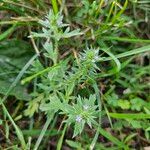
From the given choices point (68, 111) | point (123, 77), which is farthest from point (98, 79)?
point (68, 111)

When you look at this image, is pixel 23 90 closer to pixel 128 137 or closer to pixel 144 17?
pixel 128 137

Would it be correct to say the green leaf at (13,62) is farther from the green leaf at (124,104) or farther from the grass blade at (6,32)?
the green leaf at (124,104)

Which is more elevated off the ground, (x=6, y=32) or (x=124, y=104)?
(x=6, y=32)

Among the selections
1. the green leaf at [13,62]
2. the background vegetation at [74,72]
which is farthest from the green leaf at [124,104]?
the green leaf at [13,62]

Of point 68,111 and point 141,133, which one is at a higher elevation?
point 68,111

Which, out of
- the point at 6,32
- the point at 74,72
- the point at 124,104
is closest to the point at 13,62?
the point at 6,32

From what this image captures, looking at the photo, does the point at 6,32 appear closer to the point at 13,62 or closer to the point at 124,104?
the point at 13,62

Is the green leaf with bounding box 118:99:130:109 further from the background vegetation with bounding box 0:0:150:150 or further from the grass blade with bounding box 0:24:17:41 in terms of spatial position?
the grass blade with bounding box 0:24:17:41

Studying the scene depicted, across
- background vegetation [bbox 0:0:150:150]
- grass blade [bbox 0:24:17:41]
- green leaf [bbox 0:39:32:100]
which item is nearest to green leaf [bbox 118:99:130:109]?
background vegetation [bbox 0:0:150:150]
